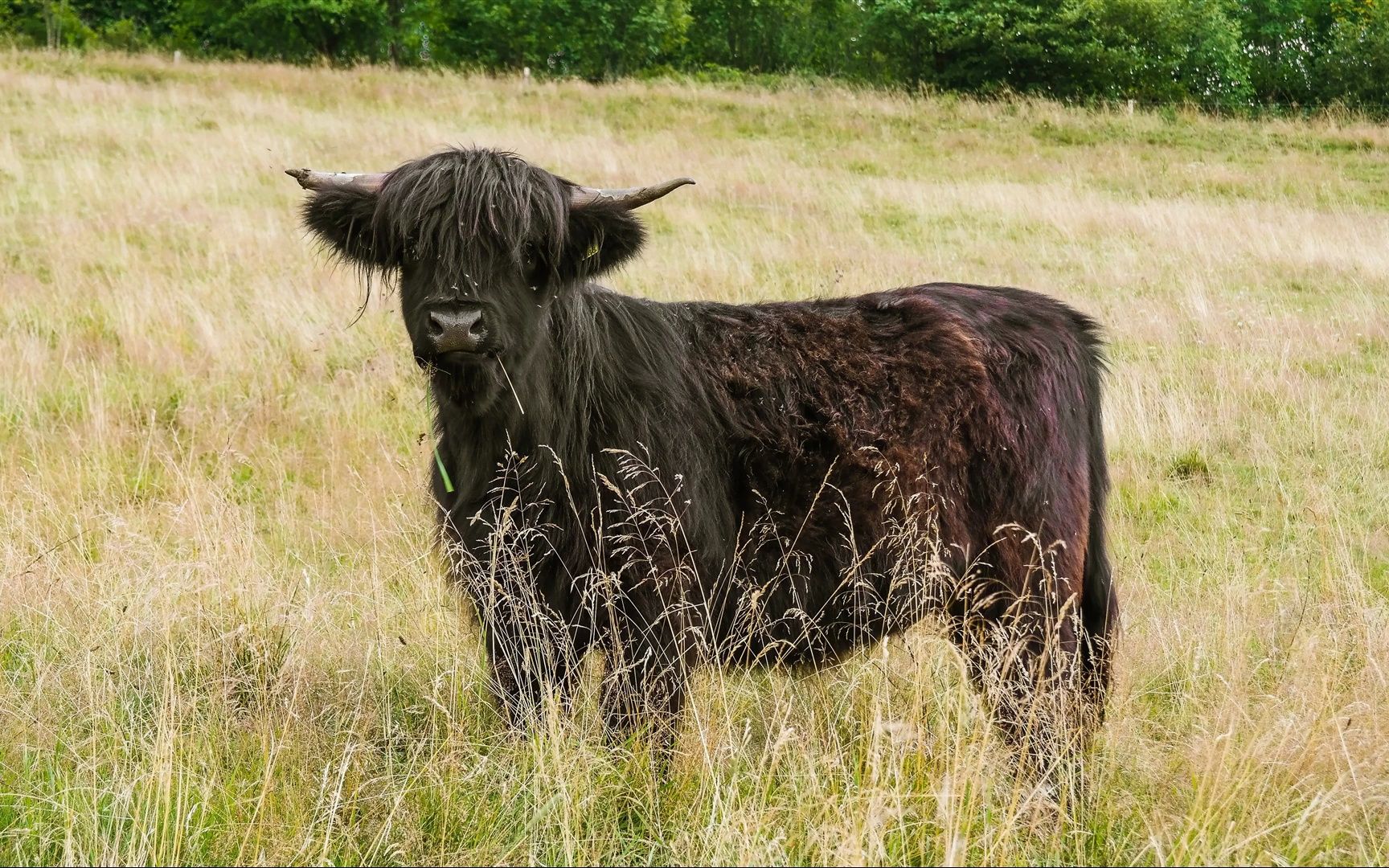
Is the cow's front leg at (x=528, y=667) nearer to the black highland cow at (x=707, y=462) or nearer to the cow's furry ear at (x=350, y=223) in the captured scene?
the black highland cow at (x=707, y=462)

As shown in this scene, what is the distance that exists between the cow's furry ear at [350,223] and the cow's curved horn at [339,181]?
1 cm

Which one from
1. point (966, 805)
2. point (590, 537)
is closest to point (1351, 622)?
point (966, 805)

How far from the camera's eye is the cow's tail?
3992 millimetres

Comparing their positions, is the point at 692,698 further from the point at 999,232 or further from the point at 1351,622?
the point at 999,232

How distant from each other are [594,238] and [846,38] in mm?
48508

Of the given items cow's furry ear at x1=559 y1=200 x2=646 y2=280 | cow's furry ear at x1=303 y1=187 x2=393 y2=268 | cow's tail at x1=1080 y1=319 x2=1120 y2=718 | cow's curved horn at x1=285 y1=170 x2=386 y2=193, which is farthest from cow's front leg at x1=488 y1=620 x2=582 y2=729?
cow's tail at x1=1080 y1=319 x2=1120 y2=718

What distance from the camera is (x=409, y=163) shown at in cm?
377

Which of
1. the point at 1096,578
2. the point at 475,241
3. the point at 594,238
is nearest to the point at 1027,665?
the point at 1096,578

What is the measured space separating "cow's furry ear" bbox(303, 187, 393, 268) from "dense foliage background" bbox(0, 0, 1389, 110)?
3153 cm

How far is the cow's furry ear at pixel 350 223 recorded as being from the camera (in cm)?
382

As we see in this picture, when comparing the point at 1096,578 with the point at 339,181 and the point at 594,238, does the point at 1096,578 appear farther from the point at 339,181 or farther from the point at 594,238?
the point at 339,181

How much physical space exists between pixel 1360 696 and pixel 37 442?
6.56m

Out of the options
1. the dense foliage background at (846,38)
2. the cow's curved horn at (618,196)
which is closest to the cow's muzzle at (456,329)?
the cow's curved horn at (618,196)

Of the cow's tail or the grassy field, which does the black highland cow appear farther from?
the grassy field
